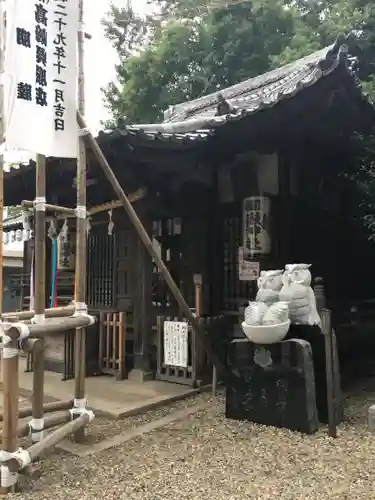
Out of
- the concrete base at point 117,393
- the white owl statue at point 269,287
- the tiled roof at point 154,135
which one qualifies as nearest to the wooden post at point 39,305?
the tiled roof at point 154,135

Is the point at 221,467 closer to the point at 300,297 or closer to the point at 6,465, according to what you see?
the point at 6,465

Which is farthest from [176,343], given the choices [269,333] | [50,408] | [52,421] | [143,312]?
[52,421]

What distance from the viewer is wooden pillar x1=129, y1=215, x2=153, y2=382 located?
7.44 metres

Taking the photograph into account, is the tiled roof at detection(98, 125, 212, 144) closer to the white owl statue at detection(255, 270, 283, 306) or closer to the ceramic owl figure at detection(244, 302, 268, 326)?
the white owl statue at detection(255, 270, 283, 306)

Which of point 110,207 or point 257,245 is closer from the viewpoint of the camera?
point 257,245

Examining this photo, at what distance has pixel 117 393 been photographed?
258 inches

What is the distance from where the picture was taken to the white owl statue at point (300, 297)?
532 centimetres

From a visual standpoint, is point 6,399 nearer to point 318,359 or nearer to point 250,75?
point 318,359

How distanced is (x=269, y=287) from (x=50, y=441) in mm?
2677

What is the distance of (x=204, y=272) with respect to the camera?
24.8 ft

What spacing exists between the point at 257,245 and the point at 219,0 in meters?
14.1

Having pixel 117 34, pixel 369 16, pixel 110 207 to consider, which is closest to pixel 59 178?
pixel 110 207

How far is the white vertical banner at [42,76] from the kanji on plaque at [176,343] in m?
3.13

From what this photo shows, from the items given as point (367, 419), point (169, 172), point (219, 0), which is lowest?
point (367, 419)
